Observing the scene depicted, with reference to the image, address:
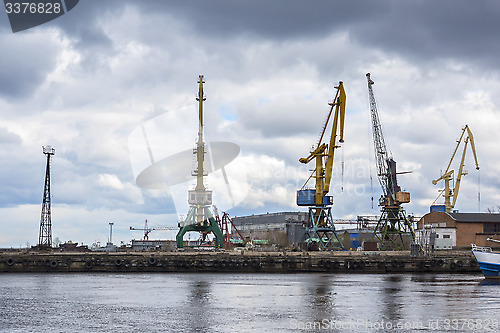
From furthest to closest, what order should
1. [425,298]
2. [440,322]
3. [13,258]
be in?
1. [13,258]
2. [425,298]
3. [440,322]

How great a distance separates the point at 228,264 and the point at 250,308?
5148cm

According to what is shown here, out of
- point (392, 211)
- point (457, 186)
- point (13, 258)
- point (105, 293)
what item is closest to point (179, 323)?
point (105, 293)

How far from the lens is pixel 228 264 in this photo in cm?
9856

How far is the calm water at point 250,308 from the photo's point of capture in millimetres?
38594

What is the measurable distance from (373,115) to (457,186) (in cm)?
4991

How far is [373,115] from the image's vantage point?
138 m

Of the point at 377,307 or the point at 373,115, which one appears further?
the point at 373,115

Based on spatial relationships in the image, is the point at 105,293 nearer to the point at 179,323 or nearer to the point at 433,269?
the point at 179,323

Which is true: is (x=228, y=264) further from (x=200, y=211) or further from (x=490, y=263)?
(x=490, y=263)

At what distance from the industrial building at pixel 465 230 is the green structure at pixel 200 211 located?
4390cm

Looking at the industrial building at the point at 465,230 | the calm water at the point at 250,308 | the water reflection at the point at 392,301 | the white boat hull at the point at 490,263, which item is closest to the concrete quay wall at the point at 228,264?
the white boat hull at the point at 490,263

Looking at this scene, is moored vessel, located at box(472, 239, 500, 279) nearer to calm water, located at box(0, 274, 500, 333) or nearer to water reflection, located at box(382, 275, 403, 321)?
calm water, located at box(0, 274, 500, 333)

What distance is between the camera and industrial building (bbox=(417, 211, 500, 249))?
120250mm

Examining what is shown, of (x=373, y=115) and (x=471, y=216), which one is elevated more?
(x=373, y=115)
